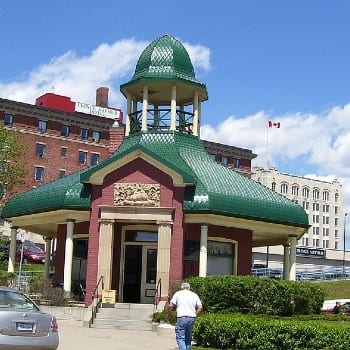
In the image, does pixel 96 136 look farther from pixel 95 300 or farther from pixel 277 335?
pixel 277 335

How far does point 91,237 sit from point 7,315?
1415 cm

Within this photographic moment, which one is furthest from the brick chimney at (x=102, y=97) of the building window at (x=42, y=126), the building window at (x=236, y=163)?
the building window at (x=236, y=163)

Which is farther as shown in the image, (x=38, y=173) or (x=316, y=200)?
(x=316, y=200)

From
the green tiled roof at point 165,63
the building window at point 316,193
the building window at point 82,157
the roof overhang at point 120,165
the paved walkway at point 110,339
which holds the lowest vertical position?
the paved walkway at point 110,339

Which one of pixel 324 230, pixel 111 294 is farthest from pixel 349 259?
pixel 324 230

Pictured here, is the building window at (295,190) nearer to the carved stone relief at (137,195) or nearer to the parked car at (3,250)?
the parked car at (3,250)

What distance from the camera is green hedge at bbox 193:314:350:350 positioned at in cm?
1559

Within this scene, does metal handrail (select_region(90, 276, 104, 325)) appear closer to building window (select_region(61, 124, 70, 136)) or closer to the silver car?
the silver car

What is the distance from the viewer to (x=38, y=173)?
262 feet

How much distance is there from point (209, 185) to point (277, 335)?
1134 centimetres

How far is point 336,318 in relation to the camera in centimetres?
2408

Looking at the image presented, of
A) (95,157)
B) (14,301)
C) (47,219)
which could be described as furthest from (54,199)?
(95,157)

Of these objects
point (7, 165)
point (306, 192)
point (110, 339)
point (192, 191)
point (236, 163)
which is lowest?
point (110, 339)

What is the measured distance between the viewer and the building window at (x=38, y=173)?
7931cm
